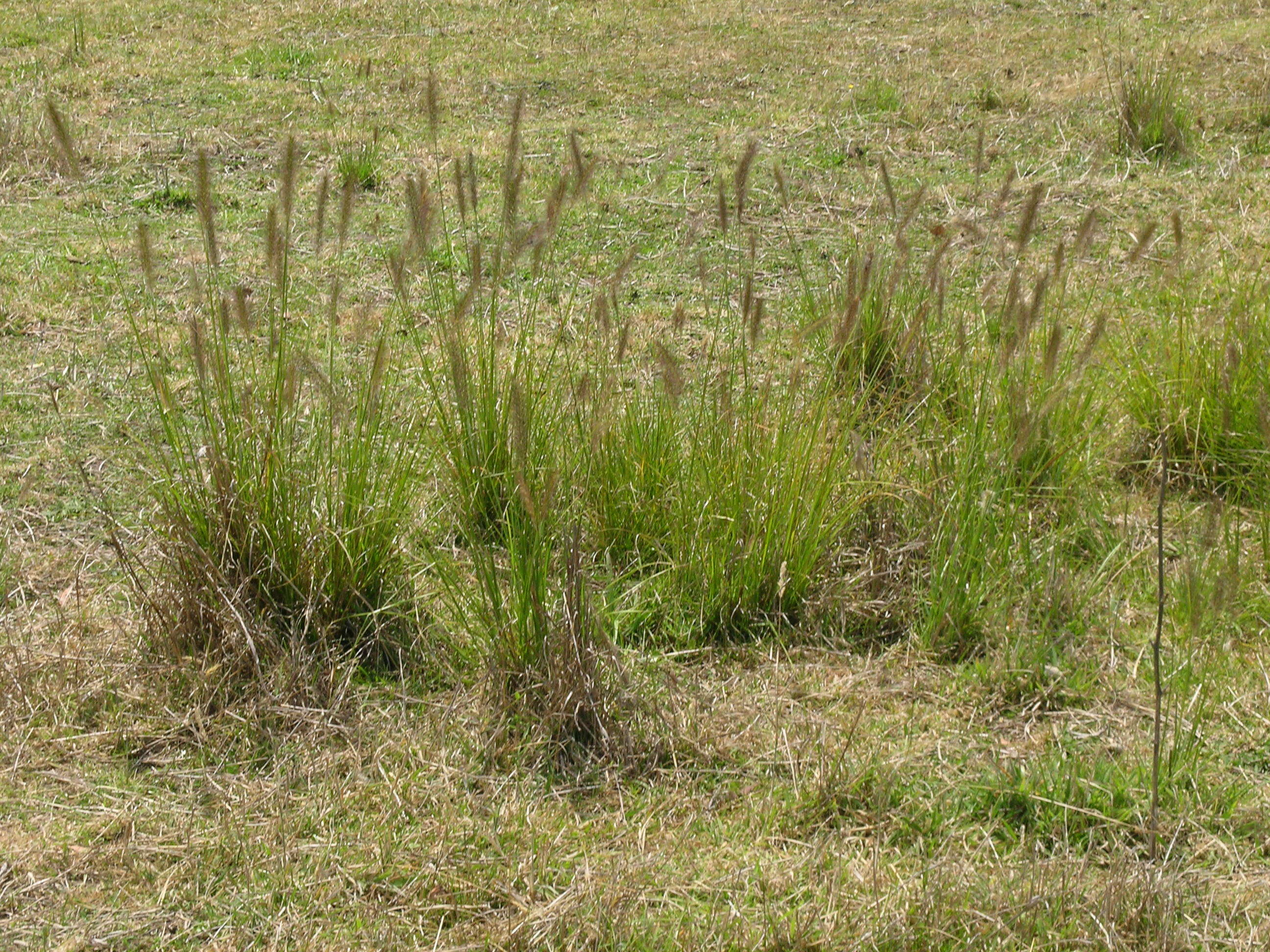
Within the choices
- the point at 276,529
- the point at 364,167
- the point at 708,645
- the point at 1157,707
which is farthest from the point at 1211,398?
the point at 364,167

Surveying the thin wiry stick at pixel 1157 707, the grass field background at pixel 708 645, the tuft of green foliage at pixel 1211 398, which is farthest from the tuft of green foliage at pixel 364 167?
the thin wiry stick at pixel 1157 707

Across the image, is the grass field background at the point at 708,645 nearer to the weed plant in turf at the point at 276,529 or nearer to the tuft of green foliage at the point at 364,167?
the weed plant in turf at the point at 276,529

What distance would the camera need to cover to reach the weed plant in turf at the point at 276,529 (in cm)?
308

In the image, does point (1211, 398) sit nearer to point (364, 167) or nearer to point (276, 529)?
point (276, 529)

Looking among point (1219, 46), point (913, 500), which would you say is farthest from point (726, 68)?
point (913, 500)

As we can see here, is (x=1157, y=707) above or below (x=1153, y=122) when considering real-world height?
below

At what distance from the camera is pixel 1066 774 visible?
9.11ft

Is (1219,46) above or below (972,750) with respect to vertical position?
above

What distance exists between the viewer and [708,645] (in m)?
3.37

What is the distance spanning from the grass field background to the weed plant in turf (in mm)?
43

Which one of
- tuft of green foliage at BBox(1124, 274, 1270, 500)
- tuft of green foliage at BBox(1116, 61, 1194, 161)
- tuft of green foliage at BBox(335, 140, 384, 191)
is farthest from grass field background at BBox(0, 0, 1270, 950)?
tuft of green foliage at BBox(1116, 61, 1194, 161)

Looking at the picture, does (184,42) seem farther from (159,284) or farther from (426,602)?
(426,602)

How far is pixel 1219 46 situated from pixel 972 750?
806cm

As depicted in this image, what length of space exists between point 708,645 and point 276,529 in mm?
1055
